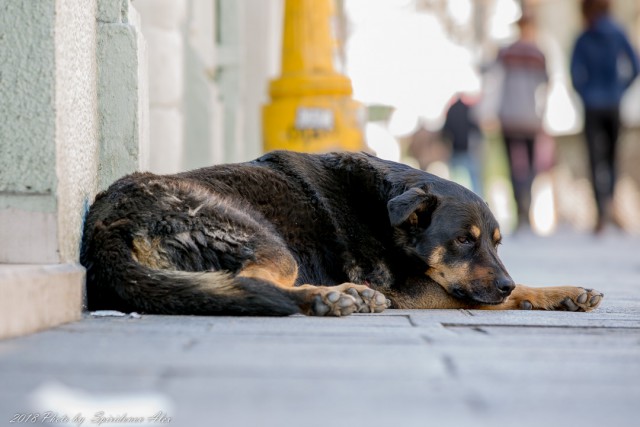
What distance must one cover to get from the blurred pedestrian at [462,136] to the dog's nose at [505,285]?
32.9 ft

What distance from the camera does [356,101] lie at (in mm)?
9266

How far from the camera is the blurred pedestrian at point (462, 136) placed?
573 inches

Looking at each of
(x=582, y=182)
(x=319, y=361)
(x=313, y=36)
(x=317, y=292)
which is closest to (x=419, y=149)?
(x=582, y=182)

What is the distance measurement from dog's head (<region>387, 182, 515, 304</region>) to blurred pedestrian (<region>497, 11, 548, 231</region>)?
25.6ft

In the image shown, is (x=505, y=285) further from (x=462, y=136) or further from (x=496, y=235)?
(x=462, y=136)

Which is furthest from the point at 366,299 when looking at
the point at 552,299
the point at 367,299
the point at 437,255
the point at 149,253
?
the point at 552,299

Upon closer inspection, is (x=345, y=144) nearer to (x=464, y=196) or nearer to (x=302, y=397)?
(x=464, y=196)

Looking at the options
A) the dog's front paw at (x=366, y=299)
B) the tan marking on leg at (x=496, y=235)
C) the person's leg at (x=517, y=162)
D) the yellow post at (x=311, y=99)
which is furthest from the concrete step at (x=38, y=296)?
the person's leg at (x=517, y=162)

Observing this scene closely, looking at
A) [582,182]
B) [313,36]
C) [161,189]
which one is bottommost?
[582,182]

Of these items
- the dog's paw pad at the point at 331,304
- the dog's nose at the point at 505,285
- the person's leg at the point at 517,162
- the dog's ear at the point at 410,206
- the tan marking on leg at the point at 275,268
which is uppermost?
the dog's ear at the point at 410,206

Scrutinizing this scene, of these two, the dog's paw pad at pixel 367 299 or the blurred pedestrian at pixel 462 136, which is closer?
the dog's paw pad at pixel 367 299

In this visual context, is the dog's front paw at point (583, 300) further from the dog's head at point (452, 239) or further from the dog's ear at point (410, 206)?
the dog's ear at point (410, 206)

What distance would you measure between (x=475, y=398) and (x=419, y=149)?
51.6 ft

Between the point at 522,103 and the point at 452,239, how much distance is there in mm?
8053
